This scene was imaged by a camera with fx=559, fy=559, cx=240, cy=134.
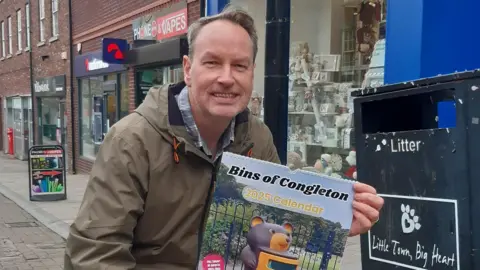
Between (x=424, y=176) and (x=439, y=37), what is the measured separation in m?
2.31

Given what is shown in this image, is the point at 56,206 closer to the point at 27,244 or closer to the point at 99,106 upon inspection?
the point at 27,244

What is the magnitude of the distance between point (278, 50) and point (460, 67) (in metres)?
1.64

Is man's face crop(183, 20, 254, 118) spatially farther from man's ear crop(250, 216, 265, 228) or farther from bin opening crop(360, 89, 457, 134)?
bin opening crop(360, 89, 457, 134)

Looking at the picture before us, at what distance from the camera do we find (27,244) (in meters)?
7.28

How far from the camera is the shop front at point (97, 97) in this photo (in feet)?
41.1

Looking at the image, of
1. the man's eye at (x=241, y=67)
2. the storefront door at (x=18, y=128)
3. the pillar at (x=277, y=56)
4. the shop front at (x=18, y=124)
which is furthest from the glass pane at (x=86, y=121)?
the man's eye at (x=241, y=67)

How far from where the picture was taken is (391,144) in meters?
2.18

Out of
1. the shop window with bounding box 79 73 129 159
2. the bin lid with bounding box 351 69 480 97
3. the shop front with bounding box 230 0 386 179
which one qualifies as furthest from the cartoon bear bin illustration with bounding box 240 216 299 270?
the shop window with bounding box 79 73 129 159

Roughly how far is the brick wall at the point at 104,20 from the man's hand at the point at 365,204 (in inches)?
296

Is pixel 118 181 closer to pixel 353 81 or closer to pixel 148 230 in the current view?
pixel 148 230

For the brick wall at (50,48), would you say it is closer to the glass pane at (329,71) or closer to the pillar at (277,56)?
the glass pane at (329,71)

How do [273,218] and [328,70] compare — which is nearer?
[273,218]

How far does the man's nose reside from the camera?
65.8 inches

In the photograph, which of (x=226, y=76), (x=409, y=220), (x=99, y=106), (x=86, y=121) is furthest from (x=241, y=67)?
(x=86, y=121)
